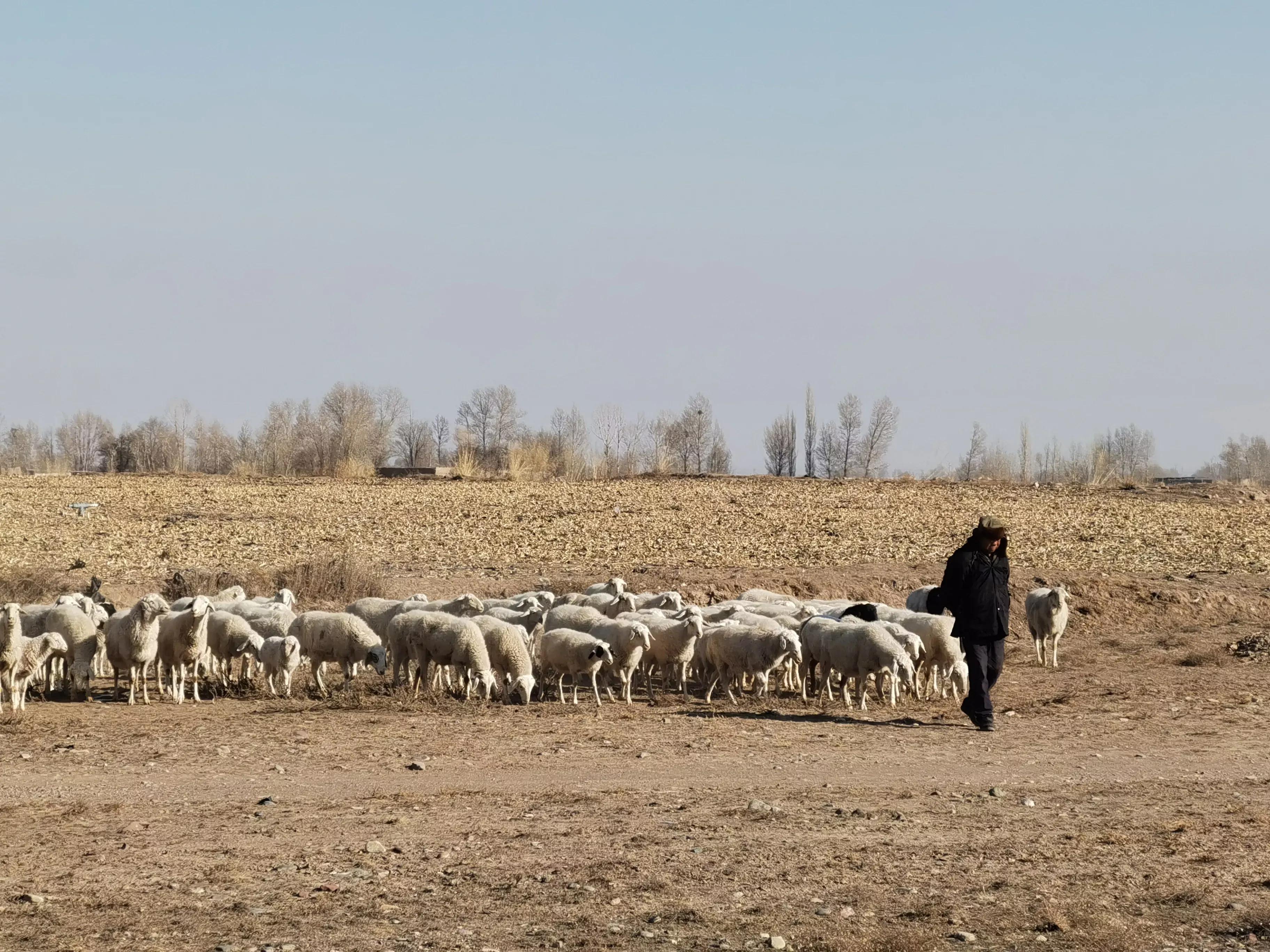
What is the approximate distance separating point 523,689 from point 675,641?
2.16 metres

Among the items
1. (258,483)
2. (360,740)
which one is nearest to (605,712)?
(360,740)

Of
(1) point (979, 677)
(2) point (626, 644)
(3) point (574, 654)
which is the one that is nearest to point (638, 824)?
(1) point (979, 677)

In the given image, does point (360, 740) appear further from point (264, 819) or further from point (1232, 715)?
point (1232, 715)

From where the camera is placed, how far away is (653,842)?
9.35 meters

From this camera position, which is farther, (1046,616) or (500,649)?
(1046,616)

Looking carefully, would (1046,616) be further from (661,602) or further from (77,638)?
(77,638)

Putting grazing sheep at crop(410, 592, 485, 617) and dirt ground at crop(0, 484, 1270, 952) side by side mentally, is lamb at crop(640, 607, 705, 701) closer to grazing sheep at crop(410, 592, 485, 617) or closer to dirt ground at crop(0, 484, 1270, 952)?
dirt ground at crop(0, 484, 1270, 952)

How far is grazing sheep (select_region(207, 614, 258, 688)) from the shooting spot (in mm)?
17844

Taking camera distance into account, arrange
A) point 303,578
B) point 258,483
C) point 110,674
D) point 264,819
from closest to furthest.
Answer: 1. point 264,819
2. point 110,674
3. point 303,578
4. point 258,483

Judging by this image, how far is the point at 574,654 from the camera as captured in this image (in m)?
16.7

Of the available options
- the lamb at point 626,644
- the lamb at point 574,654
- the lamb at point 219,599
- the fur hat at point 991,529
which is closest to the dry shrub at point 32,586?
the lamb at point 219,599

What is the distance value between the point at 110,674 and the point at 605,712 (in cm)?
833

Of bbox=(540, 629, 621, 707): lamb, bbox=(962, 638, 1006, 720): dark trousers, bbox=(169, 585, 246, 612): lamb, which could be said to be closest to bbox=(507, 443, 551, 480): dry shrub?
bbox=(169, 585, 246, 612): lamb

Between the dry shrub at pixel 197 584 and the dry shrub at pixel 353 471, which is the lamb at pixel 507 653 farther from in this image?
the dry shrub at pixel 353 471
